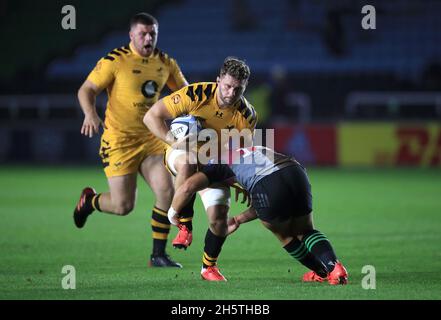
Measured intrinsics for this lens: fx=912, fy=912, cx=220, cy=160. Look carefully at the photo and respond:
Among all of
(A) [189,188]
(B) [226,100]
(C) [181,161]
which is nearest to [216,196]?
(A) [189,188]

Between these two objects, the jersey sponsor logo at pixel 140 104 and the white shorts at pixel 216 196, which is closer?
the white shorts at pixel 216 196

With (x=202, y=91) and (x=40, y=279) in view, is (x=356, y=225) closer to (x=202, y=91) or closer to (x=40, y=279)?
(x=202, y=91)

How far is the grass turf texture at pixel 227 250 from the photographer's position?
6844 mm

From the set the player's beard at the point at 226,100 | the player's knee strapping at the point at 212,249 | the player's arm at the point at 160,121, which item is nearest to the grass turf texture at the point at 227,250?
the player's knee strapping at the point at 212,249

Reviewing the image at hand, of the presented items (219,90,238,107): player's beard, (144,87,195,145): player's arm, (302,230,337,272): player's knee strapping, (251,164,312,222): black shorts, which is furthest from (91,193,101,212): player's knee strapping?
(302,230,337,272): player's knee strapping

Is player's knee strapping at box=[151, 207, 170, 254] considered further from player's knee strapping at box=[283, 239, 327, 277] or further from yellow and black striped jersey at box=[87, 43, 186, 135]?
player's knee strapping at box=[283, 239, 327, 277]

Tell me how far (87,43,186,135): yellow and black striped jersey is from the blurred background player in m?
1.73

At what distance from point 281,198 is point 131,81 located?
2.52 metres

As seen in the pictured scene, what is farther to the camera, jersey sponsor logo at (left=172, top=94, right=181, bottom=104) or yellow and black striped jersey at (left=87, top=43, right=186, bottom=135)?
yellow and black striped jersey at (left=87, top=43, right=186, bottom=135)

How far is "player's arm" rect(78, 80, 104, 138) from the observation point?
8297 mm

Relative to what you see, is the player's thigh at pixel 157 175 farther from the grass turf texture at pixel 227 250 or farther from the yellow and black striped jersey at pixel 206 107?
the yellow and black striped jersey at pixel 206 107

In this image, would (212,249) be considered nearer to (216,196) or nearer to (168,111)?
(216,196)

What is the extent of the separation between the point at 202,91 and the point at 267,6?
21.6m

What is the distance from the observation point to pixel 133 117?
29.4 feet
